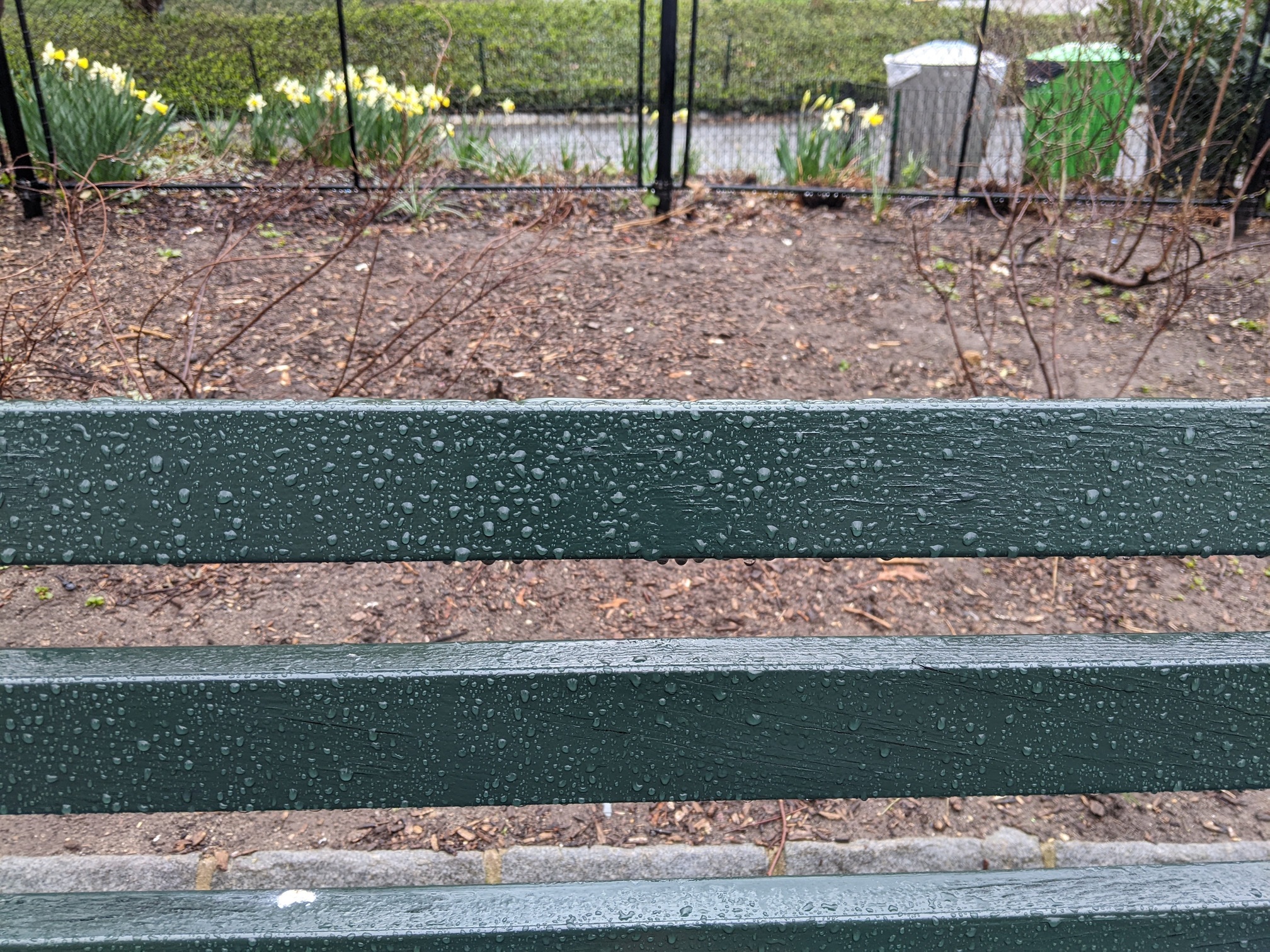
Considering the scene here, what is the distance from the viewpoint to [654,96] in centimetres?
840

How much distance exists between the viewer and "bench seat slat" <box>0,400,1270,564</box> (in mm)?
1035

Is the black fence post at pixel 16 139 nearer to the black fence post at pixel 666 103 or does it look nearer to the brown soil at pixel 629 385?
the brown soil at pixel 629 385

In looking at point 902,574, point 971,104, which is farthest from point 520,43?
point 902,574

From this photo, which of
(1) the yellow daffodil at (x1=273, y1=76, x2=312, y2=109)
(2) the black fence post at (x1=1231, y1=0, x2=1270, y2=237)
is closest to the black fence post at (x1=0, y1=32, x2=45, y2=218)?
(1) the yellow daffodil at (x1=273, y1=76, x2=312, y2=109)

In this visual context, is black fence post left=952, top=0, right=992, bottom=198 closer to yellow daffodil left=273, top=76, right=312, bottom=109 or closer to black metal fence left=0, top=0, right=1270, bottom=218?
black metal fence left=0, top=0, right=1270, bottom=218

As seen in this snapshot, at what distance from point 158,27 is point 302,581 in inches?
167

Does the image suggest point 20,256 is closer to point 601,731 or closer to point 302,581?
point 302,581

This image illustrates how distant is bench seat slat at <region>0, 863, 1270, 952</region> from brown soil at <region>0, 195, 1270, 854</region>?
1.64 feet

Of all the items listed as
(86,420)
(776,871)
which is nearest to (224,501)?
(86,420)

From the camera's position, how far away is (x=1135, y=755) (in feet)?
3.91

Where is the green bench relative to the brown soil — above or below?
above

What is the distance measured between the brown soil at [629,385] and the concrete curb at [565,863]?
0.26 feet

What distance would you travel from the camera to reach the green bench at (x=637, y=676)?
1050mm

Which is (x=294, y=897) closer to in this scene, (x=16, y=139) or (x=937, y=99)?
(x=16, y=139)
